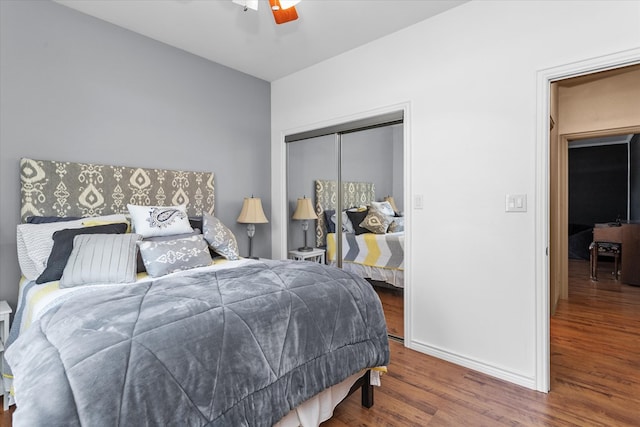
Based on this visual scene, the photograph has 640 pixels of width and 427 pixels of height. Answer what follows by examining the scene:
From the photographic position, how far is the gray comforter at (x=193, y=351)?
975mm

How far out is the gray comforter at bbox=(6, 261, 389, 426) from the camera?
3.20 ft

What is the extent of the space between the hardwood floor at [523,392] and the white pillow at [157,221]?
171 centimetres

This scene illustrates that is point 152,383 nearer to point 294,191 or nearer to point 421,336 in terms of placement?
point 421,336

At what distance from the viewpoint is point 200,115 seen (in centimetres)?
336

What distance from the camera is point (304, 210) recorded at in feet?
12.2

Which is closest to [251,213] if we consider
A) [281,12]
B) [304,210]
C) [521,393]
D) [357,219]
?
[304,210]

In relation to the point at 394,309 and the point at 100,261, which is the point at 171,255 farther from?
the point at 394,309

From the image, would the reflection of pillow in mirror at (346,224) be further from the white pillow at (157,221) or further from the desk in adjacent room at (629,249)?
the desk in adjacent room at (629,249)

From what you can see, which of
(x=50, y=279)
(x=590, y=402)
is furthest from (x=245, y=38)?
(x=590, y=402)

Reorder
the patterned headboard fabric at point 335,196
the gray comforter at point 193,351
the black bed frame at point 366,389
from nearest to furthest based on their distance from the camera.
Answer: the gray comforter at point 193,351 → the black bed frame at point 366,389 → the patterned headboard fabric at point 335,196

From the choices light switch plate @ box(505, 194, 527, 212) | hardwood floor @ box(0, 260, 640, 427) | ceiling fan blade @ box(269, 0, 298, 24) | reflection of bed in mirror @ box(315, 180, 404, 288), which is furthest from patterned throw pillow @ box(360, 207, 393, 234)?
ceiling fan blade @ box(269, 0, 298, 24)


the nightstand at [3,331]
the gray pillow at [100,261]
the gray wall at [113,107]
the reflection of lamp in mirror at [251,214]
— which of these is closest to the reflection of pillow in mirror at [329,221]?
the reflection of lamp in mirror at [251,214]

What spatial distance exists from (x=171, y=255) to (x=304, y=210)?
171 cm

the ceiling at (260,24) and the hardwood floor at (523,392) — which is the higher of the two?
the ceiling at (260,24)
